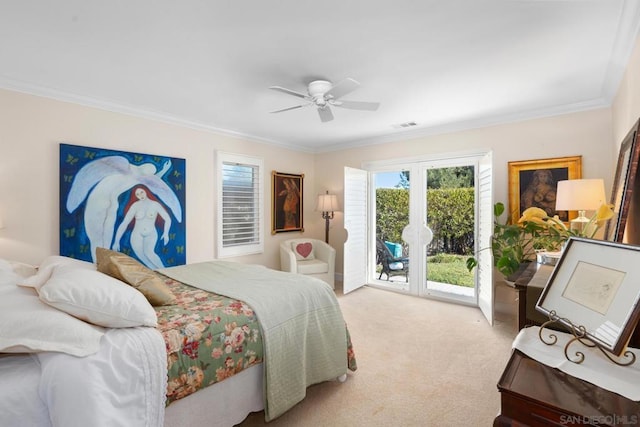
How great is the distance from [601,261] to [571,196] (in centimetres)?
199

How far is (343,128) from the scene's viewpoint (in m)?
4.40

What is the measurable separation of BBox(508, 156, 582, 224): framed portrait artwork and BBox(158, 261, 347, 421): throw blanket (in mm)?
2753

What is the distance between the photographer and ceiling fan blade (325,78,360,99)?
238 centimetres

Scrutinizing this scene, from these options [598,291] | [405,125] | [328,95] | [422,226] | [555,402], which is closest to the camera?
[555,402]

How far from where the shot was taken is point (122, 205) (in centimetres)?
341

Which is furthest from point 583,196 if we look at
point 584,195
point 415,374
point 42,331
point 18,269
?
point 18,269

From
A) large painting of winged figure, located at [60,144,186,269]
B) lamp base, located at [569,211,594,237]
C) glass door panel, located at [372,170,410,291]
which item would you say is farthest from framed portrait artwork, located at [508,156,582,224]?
large painting of winged figure, located at [60,144,186,269]

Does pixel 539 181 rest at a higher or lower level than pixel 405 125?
lower

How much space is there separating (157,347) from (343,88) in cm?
232

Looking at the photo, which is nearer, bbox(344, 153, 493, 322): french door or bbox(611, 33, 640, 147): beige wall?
bbox(611, 33, 640, 147): beige wall

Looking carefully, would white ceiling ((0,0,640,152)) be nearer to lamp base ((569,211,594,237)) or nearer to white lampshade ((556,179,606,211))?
white lampshade ((556,179,606,211))

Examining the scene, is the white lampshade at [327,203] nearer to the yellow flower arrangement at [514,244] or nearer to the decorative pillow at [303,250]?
the decorative pillow at [303,250]

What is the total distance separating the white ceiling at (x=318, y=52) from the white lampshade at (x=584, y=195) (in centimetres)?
94

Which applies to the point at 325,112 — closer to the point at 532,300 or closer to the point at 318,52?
the point at 318,52
